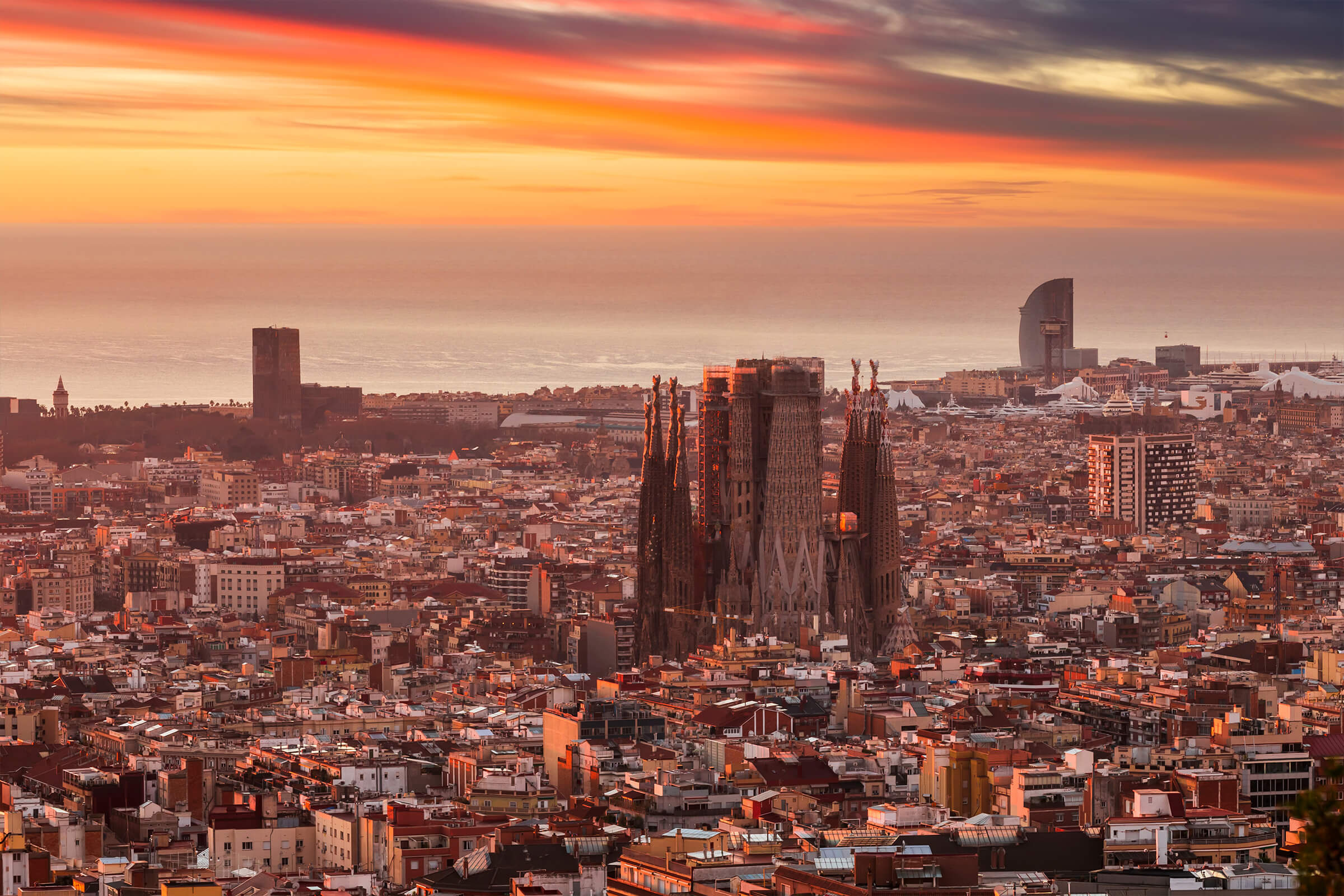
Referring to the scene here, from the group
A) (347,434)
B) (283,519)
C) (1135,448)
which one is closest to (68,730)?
(283,519)

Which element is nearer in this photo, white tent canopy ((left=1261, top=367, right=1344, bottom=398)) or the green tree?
the green tree

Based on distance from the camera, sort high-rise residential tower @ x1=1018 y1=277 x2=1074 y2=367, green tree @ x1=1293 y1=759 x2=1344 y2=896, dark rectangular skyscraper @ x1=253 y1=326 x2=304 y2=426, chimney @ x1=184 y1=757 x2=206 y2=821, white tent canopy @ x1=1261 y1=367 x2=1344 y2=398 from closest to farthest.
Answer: green tree @ x1=1293 y1=759 x2=1344 y2=896, chimney @ x1=184 y1=757 x2=206 y2=821, dark rectangular skyscraper @ x1=253 y1=326 x2=304 y2=426, high-rise residential tower @ x1=1018 y1=277 x2=1074 y2=367, white tent canopy @ x1=1261 y1=367 x2=1344 y2=398

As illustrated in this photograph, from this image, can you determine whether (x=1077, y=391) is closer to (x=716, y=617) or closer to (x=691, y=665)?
(x=716, y=617)

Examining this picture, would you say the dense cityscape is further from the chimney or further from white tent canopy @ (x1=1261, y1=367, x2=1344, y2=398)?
white tent canopy @ (x1=1261, y1=367, x2=1344, y2=398)

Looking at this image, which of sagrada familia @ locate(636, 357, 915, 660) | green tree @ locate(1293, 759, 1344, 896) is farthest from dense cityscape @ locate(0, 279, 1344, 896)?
green tree @ locate(1293, 759, 1344, 896)

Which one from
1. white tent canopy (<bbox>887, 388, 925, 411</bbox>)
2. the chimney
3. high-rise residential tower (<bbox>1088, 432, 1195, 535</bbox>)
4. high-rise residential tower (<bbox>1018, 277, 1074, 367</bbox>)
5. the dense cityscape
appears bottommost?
the chimney

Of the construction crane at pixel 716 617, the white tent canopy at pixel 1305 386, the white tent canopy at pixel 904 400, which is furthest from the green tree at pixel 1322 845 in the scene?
the white tent canopy at pixel 1305 386

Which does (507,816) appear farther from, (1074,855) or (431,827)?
(1074,855)
